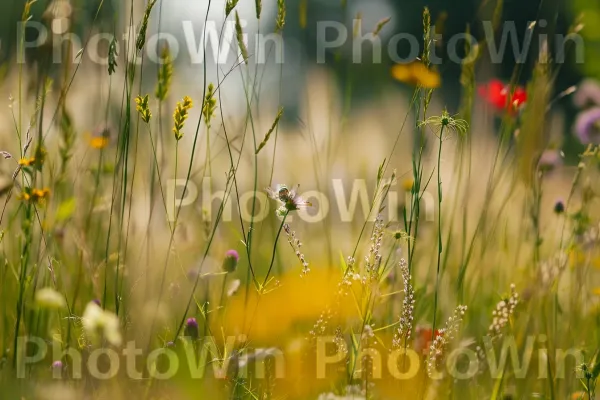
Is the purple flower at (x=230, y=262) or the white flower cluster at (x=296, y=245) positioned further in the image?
the purple flower at (x=230, y=262)

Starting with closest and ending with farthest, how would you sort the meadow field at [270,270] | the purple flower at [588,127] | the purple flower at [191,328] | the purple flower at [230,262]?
the meadow field at [270,270], the purple flower at [191,328], the purple flower at [230,262], the purple flower at [588,127]

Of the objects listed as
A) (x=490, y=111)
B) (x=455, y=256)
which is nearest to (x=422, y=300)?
(x=455, y=256)

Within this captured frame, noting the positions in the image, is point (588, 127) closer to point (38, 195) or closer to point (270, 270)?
point (270, 270)

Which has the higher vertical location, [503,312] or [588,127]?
[588,127]

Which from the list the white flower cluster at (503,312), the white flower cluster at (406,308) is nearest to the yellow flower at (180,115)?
the white flower cluster at (406,308)

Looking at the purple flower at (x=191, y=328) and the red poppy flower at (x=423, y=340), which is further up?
the purple flower at (x=191, y=328)

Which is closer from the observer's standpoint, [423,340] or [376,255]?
[376,255]

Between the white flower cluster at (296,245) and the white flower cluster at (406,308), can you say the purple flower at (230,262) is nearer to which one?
the white flower cluster at (296,245)

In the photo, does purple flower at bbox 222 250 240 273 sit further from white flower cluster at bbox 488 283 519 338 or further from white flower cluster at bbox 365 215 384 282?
white flower cluster at bbox 488 283 519 338

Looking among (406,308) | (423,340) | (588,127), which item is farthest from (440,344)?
(588,127)

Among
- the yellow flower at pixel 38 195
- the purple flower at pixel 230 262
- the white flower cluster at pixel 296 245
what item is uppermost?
the yellow flower at pixel 38 195

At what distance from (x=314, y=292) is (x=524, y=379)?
29cm

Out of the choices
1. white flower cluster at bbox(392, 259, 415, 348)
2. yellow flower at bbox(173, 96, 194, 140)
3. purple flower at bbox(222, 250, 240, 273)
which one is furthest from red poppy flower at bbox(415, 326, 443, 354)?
yellow flower at bbox(173, 96, 194, 140)

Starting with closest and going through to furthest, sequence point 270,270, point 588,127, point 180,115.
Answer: point 180,115
point 270,270
point 588,127
